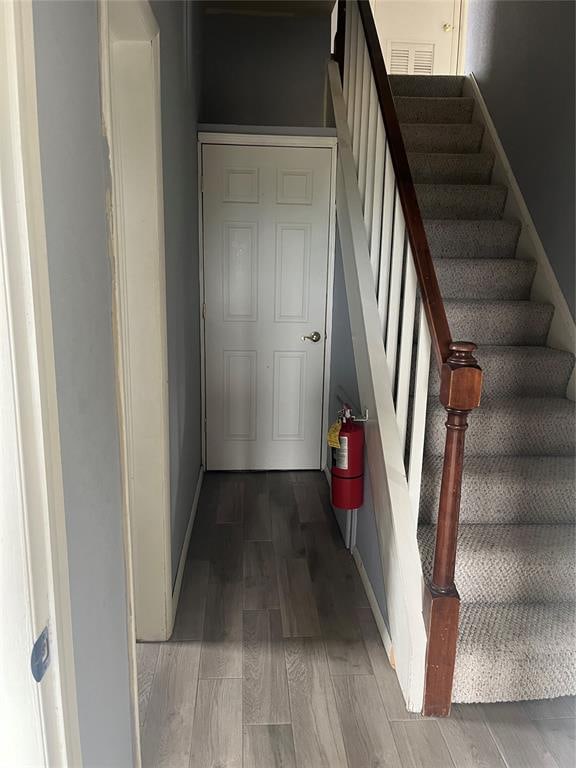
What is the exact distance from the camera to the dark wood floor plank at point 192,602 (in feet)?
7.65

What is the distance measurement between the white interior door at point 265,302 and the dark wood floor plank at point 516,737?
7.25ft

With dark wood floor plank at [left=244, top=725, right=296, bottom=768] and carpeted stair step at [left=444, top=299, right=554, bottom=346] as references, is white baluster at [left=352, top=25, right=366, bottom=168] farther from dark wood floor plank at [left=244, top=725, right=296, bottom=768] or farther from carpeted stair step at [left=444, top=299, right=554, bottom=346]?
dark wood floor plank at [left=244, top=725, right=296, bottom=768]

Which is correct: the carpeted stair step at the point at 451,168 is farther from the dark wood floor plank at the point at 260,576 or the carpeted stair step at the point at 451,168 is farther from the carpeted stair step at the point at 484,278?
the dark wood floor plank at the point at 260,576

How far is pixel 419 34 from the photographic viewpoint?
4.92 m

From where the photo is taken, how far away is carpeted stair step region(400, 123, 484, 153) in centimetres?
360

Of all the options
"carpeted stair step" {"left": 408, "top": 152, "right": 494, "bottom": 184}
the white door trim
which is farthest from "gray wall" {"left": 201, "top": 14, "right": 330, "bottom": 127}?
the white door trim

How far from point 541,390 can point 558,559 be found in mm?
853

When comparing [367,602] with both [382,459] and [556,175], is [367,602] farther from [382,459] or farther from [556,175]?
[556,175]

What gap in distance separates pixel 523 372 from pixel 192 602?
1.75m

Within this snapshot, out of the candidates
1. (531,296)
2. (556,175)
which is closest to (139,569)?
(531,296)

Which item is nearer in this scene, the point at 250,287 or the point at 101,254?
the point at 101,254

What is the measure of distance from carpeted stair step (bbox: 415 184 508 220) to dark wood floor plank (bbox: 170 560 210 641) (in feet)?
7.13

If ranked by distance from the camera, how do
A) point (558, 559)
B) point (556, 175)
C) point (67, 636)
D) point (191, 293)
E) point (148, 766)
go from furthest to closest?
point (191, 293)
point (556, 175)
point (558, 559)
point (148, 766)
point (67, 636)

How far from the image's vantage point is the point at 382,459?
85.7 inches
